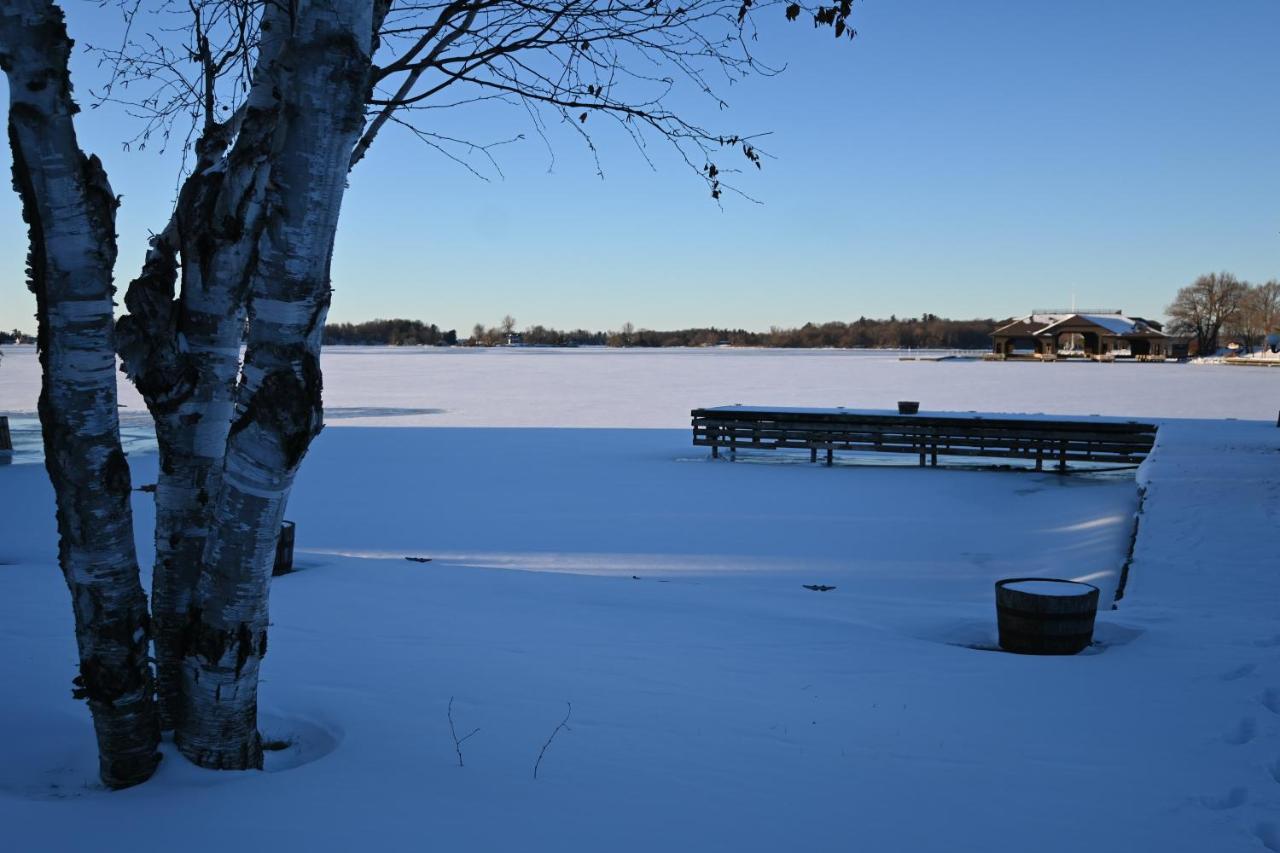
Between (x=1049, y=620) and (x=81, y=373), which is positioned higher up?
(x=81, y=373)

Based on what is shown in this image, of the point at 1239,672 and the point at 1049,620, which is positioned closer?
the point at 1239,672

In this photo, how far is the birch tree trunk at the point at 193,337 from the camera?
3654mm

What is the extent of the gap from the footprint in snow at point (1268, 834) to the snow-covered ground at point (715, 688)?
0.04 feet

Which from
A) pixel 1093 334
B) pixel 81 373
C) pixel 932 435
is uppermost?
pixel 1093 334

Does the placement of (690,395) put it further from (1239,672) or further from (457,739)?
(457,739)

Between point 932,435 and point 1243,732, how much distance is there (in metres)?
15.3

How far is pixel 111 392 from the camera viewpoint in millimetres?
3287

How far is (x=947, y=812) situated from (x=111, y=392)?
3.38 metres

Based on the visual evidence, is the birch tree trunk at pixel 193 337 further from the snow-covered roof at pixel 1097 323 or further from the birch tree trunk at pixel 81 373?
the snow-covered roof at pixel 1097 323

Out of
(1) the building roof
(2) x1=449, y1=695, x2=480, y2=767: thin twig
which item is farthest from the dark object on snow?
(1) the building roof

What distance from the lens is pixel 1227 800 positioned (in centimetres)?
390

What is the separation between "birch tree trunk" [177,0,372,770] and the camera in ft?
10.2

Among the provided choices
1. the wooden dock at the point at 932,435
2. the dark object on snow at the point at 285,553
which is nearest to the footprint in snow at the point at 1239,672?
the dark object on snow at the point at 285,553

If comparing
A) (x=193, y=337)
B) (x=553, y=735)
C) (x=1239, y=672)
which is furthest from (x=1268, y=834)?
(x=193, y=337)
